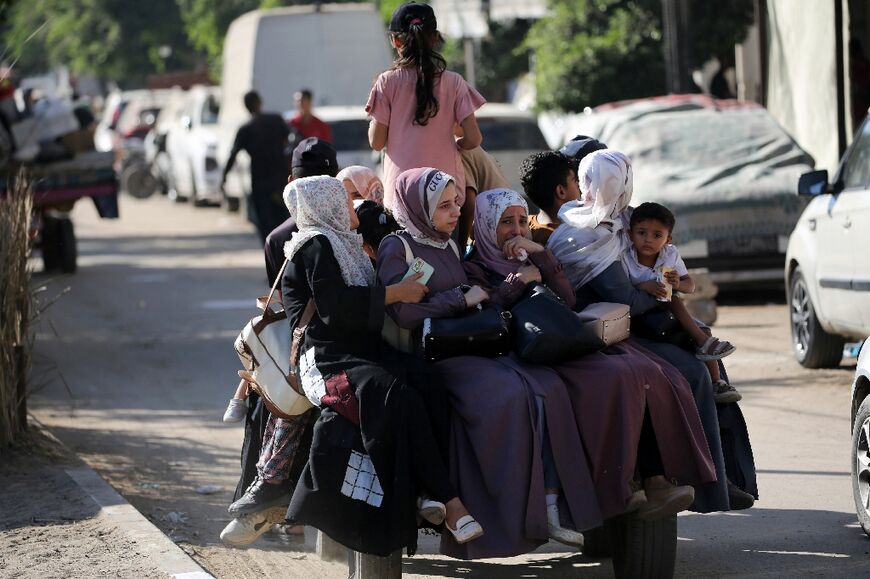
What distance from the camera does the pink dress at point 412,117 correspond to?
7.35 m

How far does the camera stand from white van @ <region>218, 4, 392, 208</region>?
Answer: 23688 millimetres

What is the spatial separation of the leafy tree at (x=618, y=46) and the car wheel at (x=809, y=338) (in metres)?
12.3

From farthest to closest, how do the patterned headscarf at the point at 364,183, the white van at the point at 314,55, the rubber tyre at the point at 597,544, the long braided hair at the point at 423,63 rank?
the white van at the point at 314,55, the long braided hair at the point at 423,63, the patterned headscarf at the point at 364,183, the rubber tyre at the point at 597,544

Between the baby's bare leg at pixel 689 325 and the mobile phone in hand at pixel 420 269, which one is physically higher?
the mobile phone in hand at pixel 420 269

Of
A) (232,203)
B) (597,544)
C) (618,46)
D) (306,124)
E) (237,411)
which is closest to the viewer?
(237,411)

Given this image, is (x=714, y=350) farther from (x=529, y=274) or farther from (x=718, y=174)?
(x=718, y=174)

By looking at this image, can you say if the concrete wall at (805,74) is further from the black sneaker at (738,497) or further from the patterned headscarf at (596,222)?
the black sneaker at (738,497)

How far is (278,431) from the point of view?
5.89 metres

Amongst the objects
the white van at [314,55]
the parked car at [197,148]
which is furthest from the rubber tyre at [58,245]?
the parked car at [197,148]

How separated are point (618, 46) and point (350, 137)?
20.8 ft

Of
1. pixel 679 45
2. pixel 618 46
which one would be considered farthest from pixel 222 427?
pixel 618 46

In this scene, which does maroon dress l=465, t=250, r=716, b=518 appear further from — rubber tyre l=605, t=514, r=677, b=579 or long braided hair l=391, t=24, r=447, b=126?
long braided hair l=391, t=24, r=447, b=126

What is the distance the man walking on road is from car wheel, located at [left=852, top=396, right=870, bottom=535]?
10219 millimetres

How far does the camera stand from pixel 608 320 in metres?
5.73
